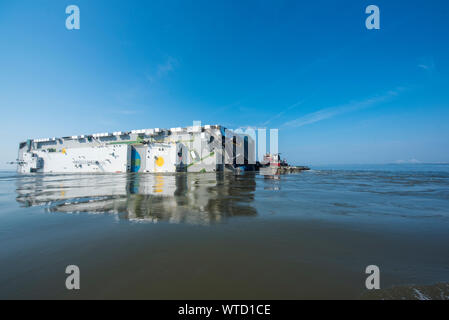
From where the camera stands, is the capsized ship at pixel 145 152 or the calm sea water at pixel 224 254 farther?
the capsized ship at pixel 145 152

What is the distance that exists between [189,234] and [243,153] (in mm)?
38057

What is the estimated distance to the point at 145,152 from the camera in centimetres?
3516

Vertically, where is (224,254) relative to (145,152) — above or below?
below

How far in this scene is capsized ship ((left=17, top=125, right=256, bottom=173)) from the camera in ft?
107

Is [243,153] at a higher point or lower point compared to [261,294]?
higher

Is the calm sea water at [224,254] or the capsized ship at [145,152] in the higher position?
the capsized ship at [145,152]

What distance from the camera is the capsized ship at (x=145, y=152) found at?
3272 cm

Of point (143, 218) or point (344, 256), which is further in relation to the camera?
point (143, 218)

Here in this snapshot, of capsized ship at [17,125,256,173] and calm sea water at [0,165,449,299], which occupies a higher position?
capsized ship at [17,125,256,173]

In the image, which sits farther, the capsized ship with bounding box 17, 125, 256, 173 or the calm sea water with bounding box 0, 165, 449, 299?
the capsized ship with bounding box 17, 125, 256, 173

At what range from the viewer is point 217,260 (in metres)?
2.77

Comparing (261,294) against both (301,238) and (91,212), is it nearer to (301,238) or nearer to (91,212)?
(301,238)
